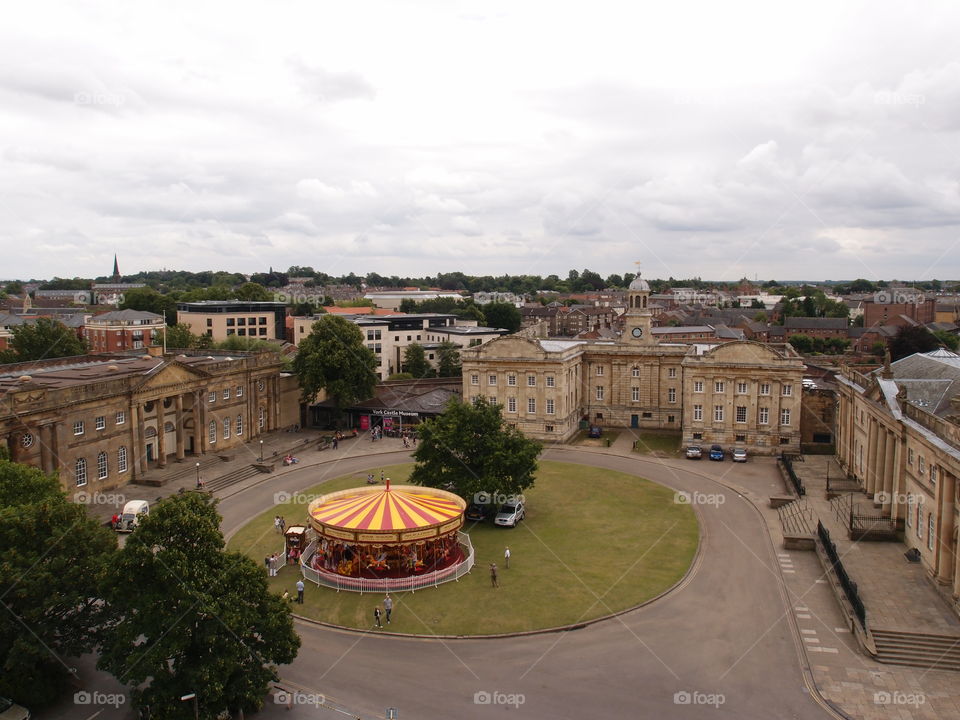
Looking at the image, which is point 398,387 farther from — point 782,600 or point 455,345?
point 782,600

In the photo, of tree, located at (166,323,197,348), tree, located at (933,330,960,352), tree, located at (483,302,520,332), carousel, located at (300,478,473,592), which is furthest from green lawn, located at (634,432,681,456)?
tree, located at (483,302,520,332)

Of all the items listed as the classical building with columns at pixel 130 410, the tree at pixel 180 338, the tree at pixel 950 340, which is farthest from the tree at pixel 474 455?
the tree at pixel 950 340

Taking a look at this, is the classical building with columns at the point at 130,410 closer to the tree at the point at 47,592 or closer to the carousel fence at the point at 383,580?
the tree at the point at 47,592

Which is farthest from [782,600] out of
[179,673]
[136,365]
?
[136,365]

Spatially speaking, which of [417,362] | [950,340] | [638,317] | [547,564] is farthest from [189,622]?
[950,340]

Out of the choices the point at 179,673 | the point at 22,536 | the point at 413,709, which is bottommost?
the point at 413,709

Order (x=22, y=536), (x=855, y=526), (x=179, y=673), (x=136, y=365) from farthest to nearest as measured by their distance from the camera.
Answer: (x=136, y=365) < (x=855, y=526) < (x=22, y=536) < (x=179, y=673)
